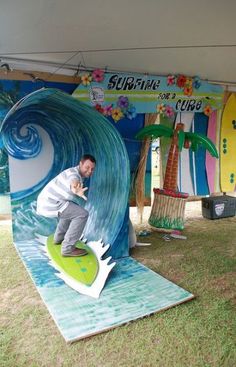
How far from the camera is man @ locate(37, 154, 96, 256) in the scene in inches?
126

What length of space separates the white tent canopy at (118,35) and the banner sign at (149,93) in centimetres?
18

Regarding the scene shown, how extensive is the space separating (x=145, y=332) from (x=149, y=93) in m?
3.65

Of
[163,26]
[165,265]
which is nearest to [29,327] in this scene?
[165,265]

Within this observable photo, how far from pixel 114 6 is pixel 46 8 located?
58 centimetres

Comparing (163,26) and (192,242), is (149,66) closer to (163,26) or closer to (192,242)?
(163,26)

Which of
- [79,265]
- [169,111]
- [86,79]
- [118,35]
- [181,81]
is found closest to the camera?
[79,265]

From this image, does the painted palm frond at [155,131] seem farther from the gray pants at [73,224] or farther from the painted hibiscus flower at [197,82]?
the gray pants at [73,224]

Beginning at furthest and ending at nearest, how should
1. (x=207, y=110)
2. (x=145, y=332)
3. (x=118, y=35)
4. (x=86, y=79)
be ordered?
(x=207, y=110)
(x=86, y=79)
(x=118, y=35)
(x=145, y=332)

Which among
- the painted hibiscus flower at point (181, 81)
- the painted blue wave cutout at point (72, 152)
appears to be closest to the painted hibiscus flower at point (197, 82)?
the painted hibiscus flower at point (181, 81)

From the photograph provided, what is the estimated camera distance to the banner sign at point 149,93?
4.34 metres

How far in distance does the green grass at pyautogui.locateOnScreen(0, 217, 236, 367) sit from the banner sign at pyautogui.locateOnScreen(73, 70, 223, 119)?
99.2 inches

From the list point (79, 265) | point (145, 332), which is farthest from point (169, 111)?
point (145, 332)

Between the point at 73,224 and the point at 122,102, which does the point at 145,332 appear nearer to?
the point at 73,224

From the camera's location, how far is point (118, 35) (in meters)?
3.16
